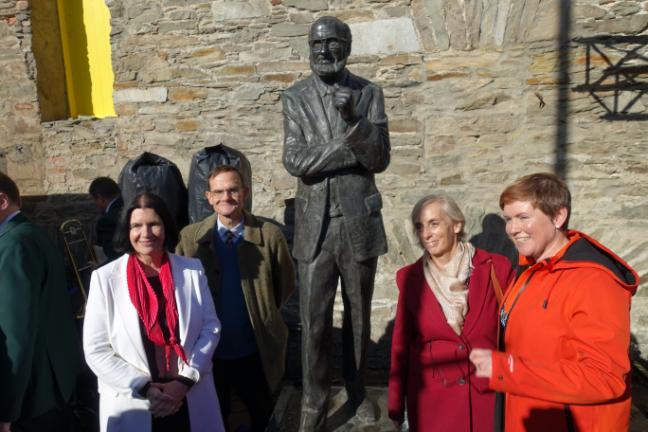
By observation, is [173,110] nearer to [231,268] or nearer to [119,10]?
[119,10]

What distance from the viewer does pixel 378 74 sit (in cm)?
431

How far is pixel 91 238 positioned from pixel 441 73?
372cm

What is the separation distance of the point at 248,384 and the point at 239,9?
129 inches

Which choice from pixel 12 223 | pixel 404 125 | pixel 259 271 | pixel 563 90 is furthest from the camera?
pixel 404 125

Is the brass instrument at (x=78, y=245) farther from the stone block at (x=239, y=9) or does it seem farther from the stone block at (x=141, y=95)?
the stone block at (x=239, y=9)

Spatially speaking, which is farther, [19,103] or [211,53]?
[19,103]

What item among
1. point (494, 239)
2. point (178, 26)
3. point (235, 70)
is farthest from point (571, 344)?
point (178, 26)

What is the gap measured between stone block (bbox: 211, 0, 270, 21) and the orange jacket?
363 cm

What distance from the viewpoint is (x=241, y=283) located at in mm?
2537

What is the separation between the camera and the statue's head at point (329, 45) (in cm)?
214

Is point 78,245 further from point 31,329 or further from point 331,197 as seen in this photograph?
point 331,197

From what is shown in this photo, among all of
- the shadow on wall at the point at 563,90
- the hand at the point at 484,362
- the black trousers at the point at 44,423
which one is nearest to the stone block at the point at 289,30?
the shadow on wall at the point at 563,90

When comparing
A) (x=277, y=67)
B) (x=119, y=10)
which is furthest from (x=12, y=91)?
(x=277, y=67)

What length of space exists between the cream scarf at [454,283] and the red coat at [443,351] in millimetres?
21
